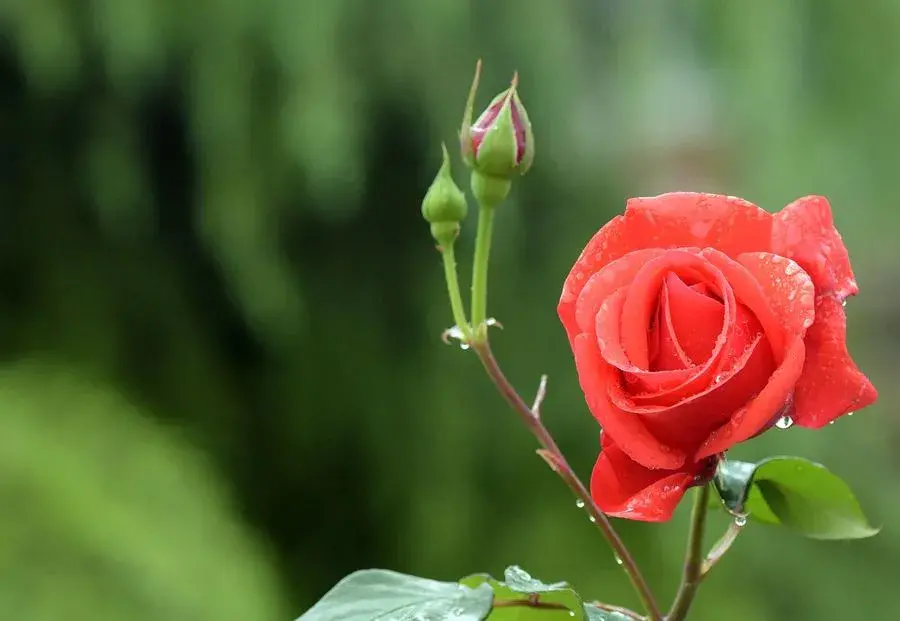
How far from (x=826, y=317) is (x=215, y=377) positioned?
2.78 feet

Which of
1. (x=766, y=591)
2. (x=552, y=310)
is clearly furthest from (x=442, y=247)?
(x=766, y=591)

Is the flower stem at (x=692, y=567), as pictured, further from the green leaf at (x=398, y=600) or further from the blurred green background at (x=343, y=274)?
the blurred green background at (x=343, y=274)

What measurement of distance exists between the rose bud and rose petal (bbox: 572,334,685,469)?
0.09m

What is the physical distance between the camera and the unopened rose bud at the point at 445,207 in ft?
1.01

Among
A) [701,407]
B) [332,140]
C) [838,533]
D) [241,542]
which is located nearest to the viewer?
[701,407]

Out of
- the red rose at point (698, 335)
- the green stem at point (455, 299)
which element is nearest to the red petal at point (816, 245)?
the red rose at point (698, 335)

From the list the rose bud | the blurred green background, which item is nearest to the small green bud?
the rose bud

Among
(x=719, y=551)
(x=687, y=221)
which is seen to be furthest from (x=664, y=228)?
(x=719, y=551)

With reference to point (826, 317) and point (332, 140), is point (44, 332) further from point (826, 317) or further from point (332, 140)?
point (826, 317)

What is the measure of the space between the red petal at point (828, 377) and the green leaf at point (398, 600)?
101mm

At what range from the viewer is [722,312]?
0.23 meters

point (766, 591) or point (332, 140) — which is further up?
point (332, 140)

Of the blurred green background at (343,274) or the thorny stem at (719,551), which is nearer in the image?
the thorny stem at (719,551)

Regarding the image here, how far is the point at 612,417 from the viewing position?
0.72ft
